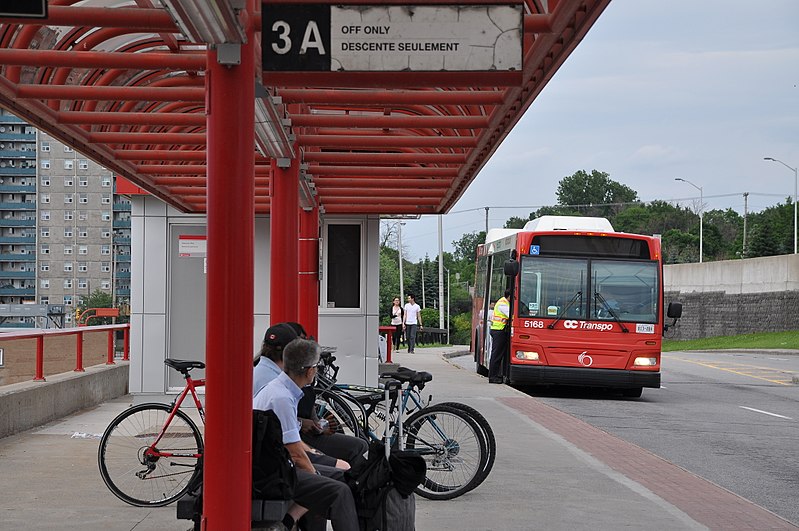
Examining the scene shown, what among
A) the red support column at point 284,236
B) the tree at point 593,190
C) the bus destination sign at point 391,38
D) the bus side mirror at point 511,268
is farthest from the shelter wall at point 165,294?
the tree at point 593,190

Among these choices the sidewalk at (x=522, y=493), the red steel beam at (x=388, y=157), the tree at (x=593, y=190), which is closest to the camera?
the sidewalk at (x=522, y=493)

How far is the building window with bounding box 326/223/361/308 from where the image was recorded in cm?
1587

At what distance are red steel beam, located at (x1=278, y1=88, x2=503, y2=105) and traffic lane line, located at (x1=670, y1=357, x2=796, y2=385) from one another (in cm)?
1922

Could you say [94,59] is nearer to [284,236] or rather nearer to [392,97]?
[392,97]

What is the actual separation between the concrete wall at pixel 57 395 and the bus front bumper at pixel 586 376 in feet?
22.1

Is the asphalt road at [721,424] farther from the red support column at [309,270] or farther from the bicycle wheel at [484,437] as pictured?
the red support column at [309,270]

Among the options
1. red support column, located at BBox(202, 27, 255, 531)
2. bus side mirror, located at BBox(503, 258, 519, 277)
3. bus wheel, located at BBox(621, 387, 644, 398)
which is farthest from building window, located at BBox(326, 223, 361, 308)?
red support column, located at BBox(202, 27, 255, 531)

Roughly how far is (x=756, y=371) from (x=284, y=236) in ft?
71.9

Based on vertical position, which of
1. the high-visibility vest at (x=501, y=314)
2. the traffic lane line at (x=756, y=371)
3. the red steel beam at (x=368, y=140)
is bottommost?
the traffic lane line at (x=756, y=371)

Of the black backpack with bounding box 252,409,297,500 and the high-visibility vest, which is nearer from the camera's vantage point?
the black backpack with bounding box 252,409,297,500

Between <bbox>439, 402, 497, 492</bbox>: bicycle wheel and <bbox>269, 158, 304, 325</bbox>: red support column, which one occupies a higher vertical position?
<bbox>269, 158, 304, 325</bbox>: red support column

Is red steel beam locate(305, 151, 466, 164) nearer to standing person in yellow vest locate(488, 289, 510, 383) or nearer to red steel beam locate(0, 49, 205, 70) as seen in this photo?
red steel beam locate(0, 49, 205, 70)

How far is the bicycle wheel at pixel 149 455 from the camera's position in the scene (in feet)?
26.2

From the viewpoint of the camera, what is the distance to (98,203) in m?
135
